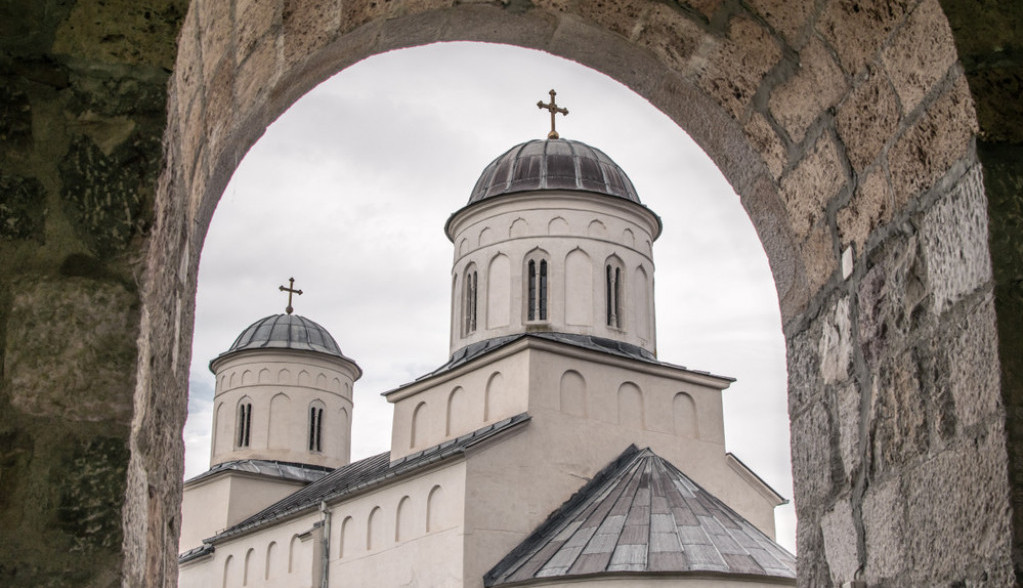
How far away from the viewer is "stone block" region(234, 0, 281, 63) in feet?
→ 8.60

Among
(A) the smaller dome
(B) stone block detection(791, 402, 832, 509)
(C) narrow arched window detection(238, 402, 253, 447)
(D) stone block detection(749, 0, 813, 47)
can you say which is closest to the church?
(C) narrow arched window detection(238, 402, 253, 447)

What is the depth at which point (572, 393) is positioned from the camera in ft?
58.6

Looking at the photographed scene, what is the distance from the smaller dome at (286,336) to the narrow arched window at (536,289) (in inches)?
462

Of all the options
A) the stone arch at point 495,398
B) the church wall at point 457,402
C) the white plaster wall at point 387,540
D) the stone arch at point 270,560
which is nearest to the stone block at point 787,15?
the white plaster wall at point 387,540

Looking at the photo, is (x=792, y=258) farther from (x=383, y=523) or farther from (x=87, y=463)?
(x=383, y=523)

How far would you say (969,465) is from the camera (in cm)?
240

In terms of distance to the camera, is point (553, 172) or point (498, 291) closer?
point (498, 291)

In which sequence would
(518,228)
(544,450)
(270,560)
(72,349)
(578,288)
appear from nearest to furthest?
(72,349) < (544,450) < (578,288) < (518,228) < (270,560)

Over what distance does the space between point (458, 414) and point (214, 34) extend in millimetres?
16315

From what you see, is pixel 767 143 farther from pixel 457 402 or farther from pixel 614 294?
pixel 614 294

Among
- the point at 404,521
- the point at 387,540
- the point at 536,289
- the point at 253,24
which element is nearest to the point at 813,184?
the point at 253,24

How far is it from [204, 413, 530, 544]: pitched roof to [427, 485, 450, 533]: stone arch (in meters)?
0.45

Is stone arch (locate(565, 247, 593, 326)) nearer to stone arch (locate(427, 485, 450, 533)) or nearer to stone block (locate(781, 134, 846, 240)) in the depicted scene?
stone arch (locate(427, 485, 450, 533))

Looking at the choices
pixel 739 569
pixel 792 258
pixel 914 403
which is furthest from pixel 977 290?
pixel 739 569
